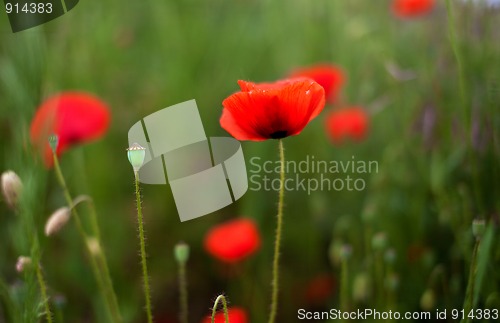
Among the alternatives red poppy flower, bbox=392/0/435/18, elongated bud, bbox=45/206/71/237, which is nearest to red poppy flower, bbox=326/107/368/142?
red poppy flower, bbox=392/0/435/18

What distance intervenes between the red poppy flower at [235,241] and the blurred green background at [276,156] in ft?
0.50

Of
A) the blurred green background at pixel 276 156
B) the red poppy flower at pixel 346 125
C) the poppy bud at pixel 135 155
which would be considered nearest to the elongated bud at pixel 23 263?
the blurred green background at pixel 276 156

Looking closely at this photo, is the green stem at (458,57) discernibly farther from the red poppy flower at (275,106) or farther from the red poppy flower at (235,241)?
the red poppy flower at (235,241)

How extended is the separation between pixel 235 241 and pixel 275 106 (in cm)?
58

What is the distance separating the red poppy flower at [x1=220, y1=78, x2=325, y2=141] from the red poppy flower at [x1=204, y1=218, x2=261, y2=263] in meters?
0.52

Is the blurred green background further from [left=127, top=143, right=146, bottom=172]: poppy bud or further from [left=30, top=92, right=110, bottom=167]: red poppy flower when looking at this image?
[left=127, top=143, right=146, bottom=172]: poppy bud

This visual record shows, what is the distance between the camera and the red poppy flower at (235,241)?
1263mm

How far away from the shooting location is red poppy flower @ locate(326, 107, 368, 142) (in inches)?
61.4

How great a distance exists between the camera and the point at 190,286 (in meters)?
1.53

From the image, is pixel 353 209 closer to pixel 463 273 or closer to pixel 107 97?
pixel 463 273

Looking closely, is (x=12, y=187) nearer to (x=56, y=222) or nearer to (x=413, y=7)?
(x=56, y=222)

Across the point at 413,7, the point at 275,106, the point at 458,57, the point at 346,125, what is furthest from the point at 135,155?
the point at 413,7

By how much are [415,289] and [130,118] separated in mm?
1039

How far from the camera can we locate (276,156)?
5.66ft
